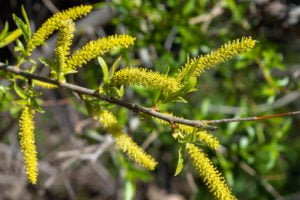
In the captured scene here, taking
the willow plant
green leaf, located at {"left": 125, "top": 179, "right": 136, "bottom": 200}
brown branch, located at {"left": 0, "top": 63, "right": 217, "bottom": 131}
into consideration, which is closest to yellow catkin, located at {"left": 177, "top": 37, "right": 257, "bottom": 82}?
the willow plant

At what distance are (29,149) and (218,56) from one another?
626 mm

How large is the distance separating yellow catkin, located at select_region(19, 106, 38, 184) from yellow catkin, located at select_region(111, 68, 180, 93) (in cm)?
34

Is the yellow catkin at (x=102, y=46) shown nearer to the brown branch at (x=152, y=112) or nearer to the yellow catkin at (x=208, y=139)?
the brown branch at (x=152, y=112)

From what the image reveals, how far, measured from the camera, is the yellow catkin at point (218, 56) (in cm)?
136

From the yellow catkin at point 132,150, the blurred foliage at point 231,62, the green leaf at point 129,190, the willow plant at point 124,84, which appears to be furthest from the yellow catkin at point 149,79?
the green leaf at point 129,190

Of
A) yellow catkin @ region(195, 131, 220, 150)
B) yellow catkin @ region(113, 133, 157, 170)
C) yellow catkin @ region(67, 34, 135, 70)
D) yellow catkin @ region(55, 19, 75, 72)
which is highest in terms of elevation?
yellow catkin @ region(55, 19, 75, 72)

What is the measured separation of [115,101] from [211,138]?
31 cm

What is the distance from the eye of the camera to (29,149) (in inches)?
57.8

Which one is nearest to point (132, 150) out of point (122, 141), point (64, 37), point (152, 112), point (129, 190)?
point (122, 141)

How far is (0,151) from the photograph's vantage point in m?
3.93

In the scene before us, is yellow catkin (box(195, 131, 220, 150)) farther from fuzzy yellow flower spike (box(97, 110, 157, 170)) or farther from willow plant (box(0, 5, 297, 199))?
fuzzy yellow flower spike (box(97, 110, 157, 170))

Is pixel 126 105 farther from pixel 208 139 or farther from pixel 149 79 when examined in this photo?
pixel 208 139

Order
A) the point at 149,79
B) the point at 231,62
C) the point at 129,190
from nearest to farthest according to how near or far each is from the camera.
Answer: the point at 149,79 → the point at 129,190 → the point at 231,62

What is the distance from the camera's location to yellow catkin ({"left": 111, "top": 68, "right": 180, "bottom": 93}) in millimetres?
1358
